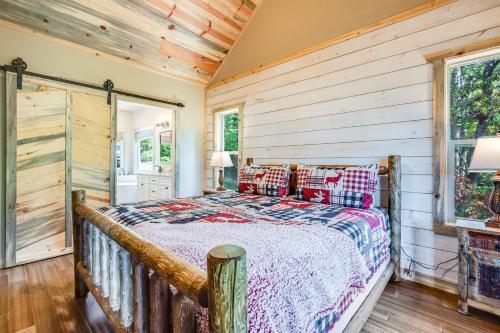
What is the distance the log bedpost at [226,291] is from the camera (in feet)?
1.78

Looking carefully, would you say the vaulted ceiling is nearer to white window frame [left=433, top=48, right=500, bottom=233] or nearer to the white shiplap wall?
the white shiplap wall

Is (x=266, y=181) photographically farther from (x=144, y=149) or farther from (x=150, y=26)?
(x=144, y=149)

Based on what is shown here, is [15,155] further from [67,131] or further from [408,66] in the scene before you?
[408,66]

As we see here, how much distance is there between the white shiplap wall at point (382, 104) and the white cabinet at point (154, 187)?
2127mm

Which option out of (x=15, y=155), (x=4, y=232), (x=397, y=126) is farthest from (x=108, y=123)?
(x=397, y=126)

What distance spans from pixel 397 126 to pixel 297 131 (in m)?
1.09

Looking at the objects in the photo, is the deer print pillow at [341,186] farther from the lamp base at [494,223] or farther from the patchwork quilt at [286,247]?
the lamp base at [494,223]

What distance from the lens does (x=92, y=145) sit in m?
3.04

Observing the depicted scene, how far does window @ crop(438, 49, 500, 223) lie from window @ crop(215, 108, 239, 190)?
8.59ft

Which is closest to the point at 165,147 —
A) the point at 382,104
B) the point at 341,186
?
the point at 341,186

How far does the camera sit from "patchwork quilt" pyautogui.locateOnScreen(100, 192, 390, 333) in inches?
32.6

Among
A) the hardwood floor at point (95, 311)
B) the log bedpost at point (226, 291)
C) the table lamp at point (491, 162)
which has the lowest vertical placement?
the hardwood floor at point (95, 311)

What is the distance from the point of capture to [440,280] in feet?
6.74

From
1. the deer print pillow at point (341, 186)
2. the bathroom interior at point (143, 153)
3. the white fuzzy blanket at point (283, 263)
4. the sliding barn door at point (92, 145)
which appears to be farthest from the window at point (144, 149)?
the white fuzzy blanket at point (283, 263)
